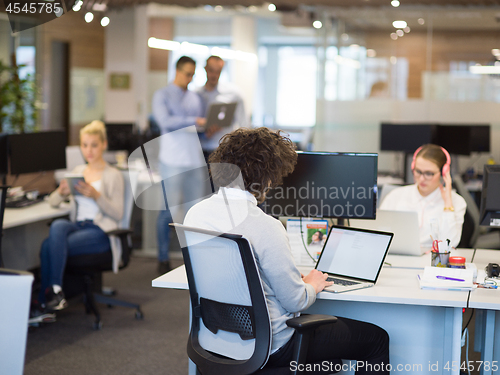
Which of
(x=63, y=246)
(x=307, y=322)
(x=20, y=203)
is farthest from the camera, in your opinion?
(x=20, y=203)

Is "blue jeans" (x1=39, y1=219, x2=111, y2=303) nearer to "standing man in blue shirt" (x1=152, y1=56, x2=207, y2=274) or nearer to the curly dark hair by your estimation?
"standing man in blue shirt" (x1=152, y1=56, x2=207, y2=274)

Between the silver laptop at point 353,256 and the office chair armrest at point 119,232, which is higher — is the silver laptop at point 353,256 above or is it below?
above

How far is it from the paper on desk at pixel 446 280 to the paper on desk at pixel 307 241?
0.47 meters

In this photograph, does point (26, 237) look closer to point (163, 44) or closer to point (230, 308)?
point (230, 308)

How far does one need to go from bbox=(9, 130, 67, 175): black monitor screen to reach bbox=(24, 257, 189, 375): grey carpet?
1.03 meters

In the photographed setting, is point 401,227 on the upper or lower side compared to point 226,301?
upper

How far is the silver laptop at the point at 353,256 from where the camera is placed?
2.22 metres

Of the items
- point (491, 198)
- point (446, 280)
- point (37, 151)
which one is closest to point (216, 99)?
point (37, 151)

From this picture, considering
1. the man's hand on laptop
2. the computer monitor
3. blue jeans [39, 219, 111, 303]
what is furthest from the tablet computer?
the computer monitor

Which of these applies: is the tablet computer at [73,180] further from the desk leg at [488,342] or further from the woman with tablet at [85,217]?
the desk leg at [488,342]

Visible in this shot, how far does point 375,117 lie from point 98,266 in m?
4.33

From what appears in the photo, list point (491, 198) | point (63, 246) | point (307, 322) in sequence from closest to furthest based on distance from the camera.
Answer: point (307, 322), point (491, 198), point (63, 246)

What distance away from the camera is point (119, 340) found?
3416 mm

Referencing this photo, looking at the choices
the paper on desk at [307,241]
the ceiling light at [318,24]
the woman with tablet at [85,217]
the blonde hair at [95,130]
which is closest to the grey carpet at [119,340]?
the woman with tablet at [85,217]
